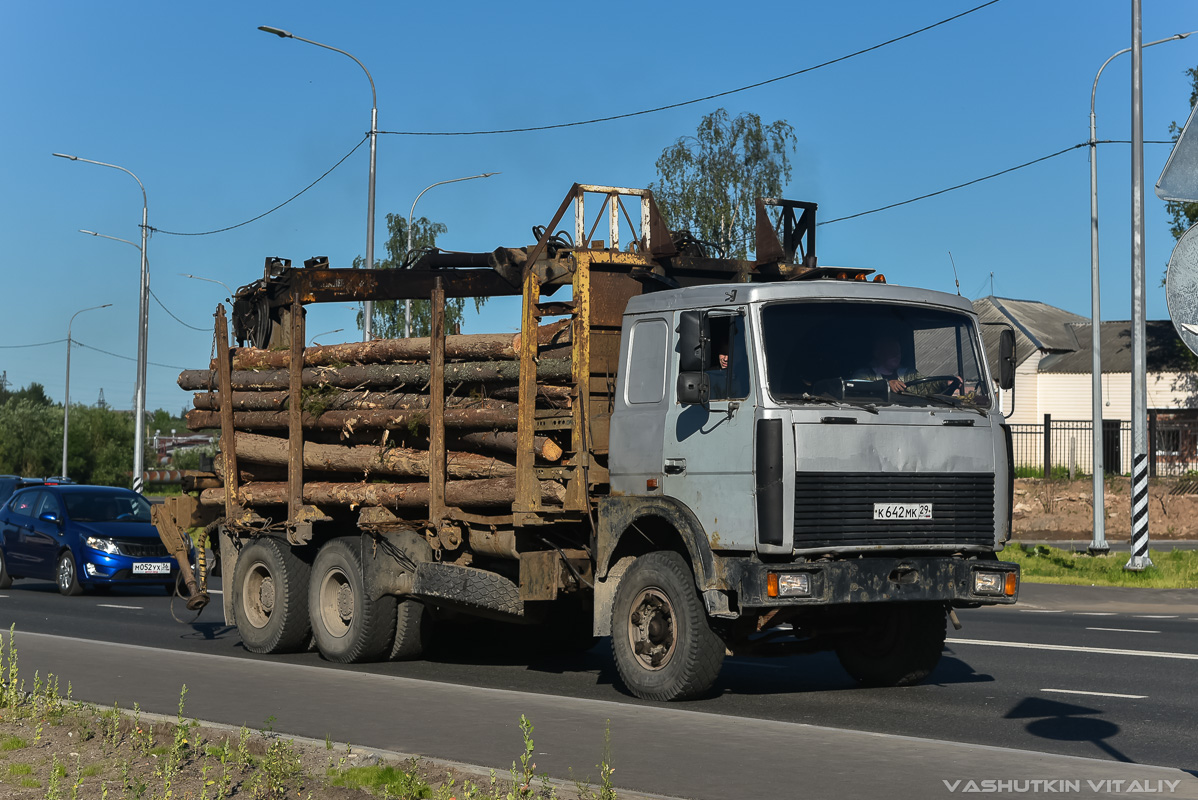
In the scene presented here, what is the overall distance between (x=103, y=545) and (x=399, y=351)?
10.5 m

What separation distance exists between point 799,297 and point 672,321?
3.26 feet

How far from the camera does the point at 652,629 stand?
32.4 feet

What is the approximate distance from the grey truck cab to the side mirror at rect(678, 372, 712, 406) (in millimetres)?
12

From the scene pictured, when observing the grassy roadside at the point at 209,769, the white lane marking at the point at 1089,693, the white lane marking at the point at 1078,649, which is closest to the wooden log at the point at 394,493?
the grassy roadside at the point at 209,769

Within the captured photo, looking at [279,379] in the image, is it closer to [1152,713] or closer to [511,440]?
[511,440]

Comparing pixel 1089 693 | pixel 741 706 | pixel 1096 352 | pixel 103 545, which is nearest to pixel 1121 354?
pixel 1096 352

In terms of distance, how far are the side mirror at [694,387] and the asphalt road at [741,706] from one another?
6.68 ft

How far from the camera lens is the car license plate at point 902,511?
9.30 m

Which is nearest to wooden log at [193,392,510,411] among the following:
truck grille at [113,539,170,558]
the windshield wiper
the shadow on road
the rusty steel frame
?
the rusty steel frame

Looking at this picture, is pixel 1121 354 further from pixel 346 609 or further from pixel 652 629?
pixel 652 629

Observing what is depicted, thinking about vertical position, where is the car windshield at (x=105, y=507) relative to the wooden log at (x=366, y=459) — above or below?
below

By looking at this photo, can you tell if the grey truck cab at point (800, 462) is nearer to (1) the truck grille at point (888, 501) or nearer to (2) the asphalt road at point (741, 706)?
(1) the truck grille at point (888, 501)

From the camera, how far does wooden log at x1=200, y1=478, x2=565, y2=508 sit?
10.9 m

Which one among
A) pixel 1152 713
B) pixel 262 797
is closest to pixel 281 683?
pixel 262 797
